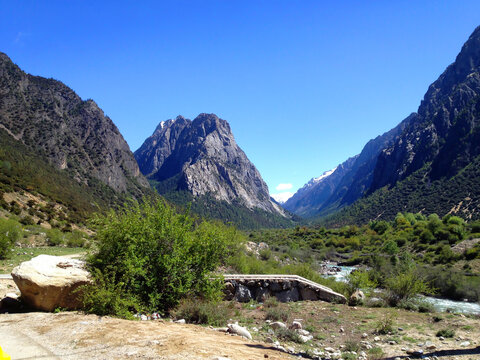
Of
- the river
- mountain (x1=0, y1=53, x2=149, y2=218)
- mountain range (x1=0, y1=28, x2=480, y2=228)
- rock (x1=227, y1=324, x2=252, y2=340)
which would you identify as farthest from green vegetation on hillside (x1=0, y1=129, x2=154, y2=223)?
the river

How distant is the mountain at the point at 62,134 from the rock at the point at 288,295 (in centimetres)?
5819

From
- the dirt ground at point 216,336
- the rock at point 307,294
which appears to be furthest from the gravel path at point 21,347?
the rock at point 307,294

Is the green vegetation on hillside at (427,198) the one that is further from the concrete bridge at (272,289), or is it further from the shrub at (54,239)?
the shrub at (54,239)

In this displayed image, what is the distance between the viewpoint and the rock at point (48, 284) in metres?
8.20

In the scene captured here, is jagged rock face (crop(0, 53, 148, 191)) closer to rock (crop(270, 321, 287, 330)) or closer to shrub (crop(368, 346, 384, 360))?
rock (crop(270, 321, 287, 330))

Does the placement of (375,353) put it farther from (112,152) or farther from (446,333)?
(112,152)

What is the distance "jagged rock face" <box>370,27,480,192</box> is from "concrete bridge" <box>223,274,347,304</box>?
408ft

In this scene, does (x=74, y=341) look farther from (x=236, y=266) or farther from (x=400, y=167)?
(x=400, y=167)

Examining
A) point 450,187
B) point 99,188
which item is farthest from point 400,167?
point 99,188

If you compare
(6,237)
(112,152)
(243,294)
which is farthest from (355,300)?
(112,152)

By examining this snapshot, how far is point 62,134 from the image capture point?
110 m

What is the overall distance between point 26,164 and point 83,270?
8002 centimetres

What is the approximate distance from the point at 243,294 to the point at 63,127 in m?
123

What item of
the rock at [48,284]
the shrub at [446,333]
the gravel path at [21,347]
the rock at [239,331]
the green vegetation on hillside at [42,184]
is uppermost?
the green vegetation on hillside at [42,184]
